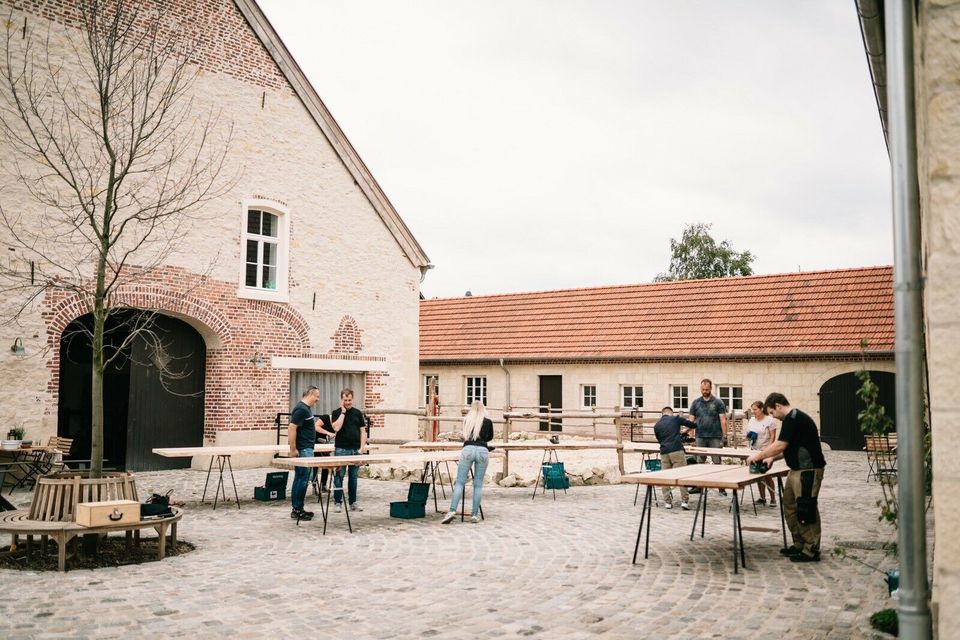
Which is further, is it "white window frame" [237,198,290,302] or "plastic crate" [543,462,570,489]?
"white window frame" [237,198,290,302]

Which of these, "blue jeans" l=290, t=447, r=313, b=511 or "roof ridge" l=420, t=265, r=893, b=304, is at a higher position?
"roof ridge" l=420, t=265, r=893, b=304

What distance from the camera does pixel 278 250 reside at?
17250mm

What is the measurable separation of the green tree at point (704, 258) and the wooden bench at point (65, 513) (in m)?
36.8

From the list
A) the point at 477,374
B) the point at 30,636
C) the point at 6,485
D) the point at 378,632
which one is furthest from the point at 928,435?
the point at 477,374

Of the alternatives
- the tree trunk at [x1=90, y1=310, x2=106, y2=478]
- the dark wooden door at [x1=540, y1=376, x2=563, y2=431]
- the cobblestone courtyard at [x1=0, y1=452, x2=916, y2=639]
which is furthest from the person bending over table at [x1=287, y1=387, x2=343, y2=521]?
the dark wooden door at [x1=540, y1=376, x2=563, y2=431]

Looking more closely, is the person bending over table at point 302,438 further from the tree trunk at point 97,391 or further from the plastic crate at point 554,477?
the plastic crate at point 554,477

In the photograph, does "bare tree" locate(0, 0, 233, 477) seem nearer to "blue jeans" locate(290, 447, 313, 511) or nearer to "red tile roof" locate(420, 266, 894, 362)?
"blue jeans" locate(290, 447, 313, 511)

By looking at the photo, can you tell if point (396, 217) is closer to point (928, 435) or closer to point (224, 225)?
point (224, 225)

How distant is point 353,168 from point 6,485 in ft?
31.6

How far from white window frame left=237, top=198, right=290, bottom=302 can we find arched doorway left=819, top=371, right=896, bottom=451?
48.3 ft

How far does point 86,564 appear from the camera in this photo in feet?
24.5

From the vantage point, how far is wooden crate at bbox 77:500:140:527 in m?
7.21

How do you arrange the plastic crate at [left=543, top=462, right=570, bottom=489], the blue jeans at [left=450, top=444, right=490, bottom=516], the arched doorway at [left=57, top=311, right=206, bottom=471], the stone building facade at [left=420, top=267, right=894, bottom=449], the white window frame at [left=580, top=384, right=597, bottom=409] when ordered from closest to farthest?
the blue jeans at [left=450, top=444, right=490, bottom=516] < the plastic crate at [left=543, top=462, right=570, bottom=489] < the arched doorway at [left=57, top=311, right=206, bottom=471] < the stone building facade at [left=420, top=267, right=894, bottom=449] < the white window frame at [left=580, top=384, right=597, bottom=409]

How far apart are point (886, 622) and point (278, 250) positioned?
46.8 ft
